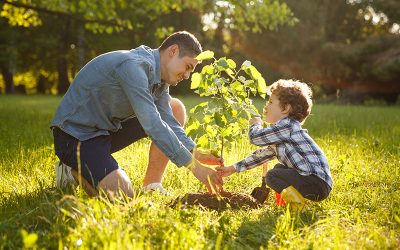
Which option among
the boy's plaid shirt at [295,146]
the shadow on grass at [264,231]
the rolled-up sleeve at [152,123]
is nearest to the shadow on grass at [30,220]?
the rolled-up sleeve at [152,123]

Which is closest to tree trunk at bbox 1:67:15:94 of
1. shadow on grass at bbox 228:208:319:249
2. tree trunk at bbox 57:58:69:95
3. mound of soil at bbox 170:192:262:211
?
tree trunk at bbox 57:58:69:95

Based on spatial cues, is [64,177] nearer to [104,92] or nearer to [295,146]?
[104,92]

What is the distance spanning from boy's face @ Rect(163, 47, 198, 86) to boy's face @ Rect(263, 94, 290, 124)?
2.34 feet

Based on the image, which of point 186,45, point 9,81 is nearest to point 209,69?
point 186,45

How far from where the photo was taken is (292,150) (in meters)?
3.54

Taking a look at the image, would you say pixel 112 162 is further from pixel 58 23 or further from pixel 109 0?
pixel 58 23

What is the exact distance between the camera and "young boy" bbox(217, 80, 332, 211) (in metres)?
3.47

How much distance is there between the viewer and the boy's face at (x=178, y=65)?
3537 mm

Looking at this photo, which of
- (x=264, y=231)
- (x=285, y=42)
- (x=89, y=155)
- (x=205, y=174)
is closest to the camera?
(x=264, y=231)

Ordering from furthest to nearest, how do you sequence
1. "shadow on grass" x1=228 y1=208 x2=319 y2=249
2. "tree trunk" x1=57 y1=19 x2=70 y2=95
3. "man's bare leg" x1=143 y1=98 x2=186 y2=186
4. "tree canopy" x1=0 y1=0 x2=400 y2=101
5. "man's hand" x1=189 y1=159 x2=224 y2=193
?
"tree trunk" x1=57 y1=19 x2=70 y2=95
"tree canopy" x1=0 y1=0 x2=400 y2=101
"man's bare leg" x1=143 y1=98 x2=186 y2=186
"man's hand" x1=189 y1=159 x2=224 y2=193
"shadow on grass" x1=228 y1=208 x2=319 y2=249

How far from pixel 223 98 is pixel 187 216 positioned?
957 millimetres

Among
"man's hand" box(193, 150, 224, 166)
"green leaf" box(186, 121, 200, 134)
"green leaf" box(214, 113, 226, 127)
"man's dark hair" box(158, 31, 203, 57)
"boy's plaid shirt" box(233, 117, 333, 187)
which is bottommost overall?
"man's hand" box(193, 150, 224, 166)

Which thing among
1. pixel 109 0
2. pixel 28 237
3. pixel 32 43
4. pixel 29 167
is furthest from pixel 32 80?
pixel 28 237

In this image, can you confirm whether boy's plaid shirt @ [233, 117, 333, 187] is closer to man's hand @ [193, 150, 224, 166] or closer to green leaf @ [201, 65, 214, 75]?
man's hand @ [193, 150, 224, 166]
